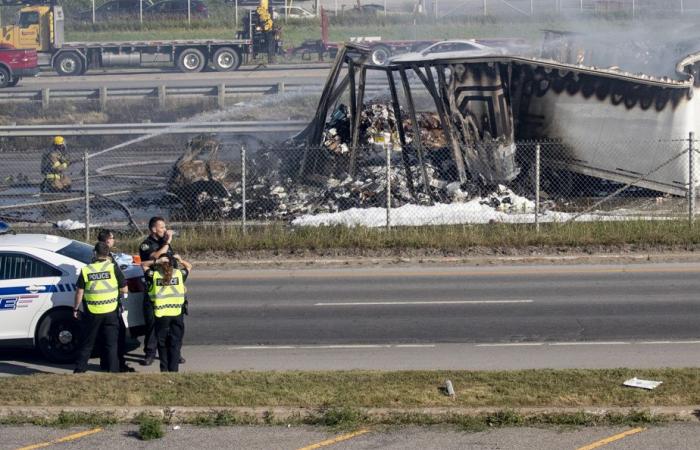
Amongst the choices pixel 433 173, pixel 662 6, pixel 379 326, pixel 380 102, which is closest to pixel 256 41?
pixel 662 6

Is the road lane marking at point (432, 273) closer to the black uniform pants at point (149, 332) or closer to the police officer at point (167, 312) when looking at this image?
the black uniform pants at point (149, 332)

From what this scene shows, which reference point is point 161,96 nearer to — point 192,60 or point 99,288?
point 192,60

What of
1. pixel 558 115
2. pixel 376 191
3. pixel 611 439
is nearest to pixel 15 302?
pixel 611 439

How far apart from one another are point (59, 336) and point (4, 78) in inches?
1350

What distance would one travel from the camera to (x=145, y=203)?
22.8 meters

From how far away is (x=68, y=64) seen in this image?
46.8m

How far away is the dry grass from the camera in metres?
9.24

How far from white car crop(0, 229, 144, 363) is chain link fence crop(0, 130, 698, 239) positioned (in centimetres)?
785

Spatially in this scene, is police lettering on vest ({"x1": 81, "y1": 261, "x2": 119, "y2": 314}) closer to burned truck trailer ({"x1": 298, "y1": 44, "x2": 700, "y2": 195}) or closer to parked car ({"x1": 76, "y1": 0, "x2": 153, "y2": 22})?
burned truck trailer ({"x1": 298, "y1": 44, "x2": 700, "y2": 195})

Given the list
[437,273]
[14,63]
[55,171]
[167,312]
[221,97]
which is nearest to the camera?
[167,312]

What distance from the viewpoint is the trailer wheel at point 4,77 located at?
144ft

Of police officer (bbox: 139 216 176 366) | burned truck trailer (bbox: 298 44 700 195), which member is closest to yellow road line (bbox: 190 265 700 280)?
burned truck trailer (bbox: 298 44 700 195)

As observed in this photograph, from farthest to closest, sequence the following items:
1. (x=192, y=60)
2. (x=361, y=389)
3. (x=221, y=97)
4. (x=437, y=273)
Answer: (x=192, y=60) → (x=221, y=97) → (x=437, y=273) → (x=361, y=389)

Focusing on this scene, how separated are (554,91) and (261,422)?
46.4 ft
